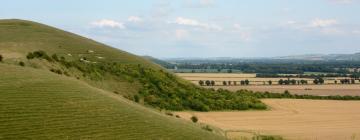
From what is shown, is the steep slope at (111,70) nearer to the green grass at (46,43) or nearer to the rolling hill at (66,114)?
the green grass at (46,43)

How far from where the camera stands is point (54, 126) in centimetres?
3166

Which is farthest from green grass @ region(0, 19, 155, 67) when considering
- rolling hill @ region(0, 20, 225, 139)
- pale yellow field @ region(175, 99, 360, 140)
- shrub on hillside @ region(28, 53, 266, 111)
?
rolling hill @ region(0, 20, 225, 139)

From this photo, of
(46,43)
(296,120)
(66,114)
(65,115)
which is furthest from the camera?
(46,43)

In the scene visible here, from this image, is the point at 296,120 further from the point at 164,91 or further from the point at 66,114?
the point at 66,114

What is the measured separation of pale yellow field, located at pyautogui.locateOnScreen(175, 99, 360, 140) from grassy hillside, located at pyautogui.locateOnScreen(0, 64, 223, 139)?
46.6 ft

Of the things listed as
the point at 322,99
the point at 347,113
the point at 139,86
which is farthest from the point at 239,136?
the point at 322,99

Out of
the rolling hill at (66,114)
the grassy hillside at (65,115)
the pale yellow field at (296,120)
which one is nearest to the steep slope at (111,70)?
the pale yellow field at (296,120)

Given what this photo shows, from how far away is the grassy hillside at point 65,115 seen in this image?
102 feet

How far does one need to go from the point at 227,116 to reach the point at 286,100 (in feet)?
95.9

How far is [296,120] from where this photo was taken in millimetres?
70312

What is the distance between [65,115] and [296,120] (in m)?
43.5

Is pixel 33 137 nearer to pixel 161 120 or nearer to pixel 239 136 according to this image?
pixel 161 120

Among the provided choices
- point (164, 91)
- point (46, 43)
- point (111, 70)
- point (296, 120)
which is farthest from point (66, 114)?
point (46, 43)

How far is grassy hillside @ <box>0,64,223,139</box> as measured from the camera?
31.2m
